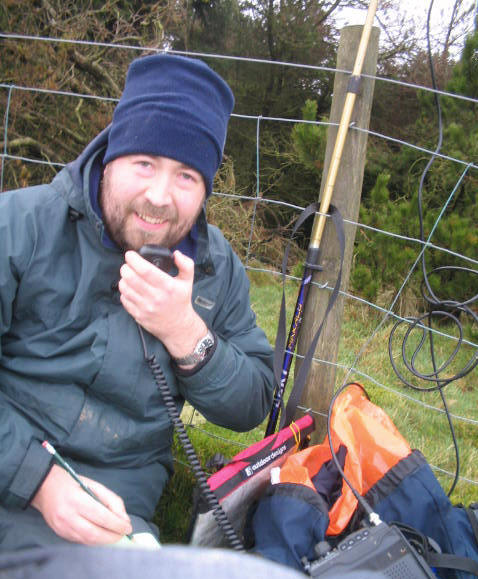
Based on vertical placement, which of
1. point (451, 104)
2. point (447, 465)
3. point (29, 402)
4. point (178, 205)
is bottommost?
point (447, 465)

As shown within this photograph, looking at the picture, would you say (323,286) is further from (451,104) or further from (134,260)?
(451,104)

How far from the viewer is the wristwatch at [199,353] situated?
1626 millimetres

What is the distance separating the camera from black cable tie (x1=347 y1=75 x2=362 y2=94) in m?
1.94

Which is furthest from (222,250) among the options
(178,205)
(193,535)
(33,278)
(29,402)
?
(193,535)

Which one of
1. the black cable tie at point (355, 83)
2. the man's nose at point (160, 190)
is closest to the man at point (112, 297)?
the man's nose at point (160, 190)

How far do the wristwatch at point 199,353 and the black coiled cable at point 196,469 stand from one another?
0.25ft

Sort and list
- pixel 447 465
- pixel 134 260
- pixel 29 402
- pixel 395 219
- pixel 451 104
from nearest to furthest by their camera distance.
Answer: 1. pixel 134 260
2. pixel 29 402
3. pixel 447 465
4. pixel 395 219
5. pixel 451 104

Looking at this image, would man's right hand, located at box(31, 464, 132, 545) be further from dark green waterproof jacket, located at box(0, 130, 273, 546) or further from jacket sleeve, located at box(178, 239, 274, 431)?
jacket sleeve, located at box(178, 239, 274, 431)

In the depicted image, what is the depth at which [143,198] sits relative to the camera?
1562 millimetres

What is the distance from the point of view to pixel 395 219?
510 cm

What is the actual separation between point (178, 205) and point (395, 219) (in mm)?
3913

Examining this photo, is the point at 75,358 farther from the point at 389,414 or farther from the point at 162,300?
the point at 389,414

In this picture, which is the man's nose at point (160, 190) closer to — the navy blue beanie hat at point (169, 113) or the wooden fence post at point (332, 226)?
the navy blue beanie hat at point (169, 113)

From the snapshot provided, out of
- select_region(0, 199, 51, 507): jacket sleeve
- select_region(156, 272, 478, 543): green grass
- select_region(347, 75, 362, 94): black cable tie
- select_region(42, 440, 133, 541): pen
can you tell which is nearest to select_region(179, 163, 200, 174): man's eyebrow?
select_region(0, 199, 51, 507): jacket sleeve
